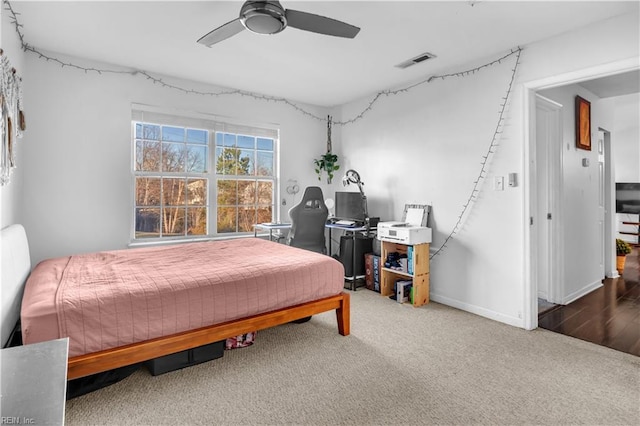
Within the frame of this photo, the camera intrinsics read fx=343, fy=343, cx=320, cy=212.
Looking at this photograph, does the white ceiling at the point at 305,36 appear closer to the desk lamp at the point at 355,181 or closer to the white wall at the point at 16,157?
the white wall at the point at 16,157

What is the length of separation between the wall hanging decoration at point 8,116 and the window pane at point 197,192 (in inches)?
68.2

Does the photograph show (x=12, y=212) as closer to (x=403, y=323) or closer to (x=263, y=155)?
(x=263, y=155)

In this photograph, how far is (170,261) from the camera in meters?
2.77

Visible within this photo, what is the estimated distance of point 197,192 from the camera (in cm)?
427

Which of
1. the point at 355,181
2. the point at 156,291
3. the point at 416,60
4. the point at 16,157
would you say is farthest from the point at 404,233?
the point at 16,157

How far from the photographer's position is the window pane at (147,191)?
12.9ft

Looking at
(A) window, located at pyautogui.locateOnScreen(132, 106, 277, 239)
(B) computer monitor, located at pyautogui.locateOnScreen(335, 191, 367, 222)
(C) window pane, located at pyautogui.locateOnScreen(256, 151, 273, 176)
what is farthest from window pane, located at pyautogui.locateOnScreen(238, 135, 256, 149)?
(B) computer monitor, located at pyautogui.locateOnScreen(335, 191, 367, 222)

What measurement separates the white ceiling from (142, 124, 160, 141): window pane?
0.60m

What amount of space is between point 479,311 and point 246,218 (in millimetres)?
3026

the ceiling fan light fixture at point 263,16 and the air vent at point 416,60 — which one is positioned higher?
the air vent at point 416,60

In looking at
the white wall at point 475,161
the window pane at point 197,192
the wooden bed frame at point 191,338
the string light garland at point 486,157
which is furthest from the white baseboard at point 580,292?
the window pane at point 197,192

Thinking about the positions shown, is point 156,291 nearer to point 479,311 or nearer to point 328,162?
point 479,311

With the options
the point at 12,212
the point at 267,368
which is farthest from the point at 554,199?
the point at 12,212

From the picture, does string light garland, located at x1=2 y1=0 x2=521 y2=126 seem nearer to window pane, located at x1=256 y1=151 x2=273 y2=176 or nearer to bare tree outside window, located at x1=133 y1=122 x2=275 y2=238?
bare tree outside window, located at x1=133 y1=122 x2=275 y2=238
